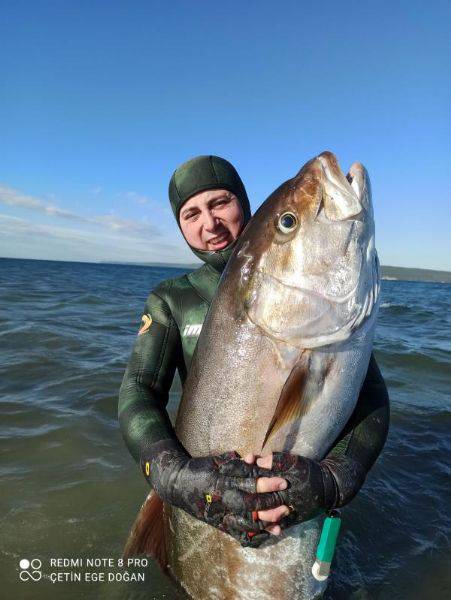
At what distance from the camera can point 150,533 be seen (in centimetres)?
261

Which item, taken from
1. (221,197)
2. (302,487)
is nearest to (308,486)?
(302,487)

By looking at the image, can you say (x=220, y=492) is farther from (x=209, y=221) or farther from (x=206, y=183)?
(x=206, y=183)

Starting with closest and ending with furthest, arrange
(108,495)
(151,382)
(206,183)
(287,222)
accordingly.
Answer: (287,222) → (151,382) → (206,183) → (108,495)

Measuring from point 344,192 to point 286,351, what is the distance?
2.71 feet

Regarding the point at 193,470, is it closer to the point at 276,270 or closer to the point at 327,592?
the point at 276,270

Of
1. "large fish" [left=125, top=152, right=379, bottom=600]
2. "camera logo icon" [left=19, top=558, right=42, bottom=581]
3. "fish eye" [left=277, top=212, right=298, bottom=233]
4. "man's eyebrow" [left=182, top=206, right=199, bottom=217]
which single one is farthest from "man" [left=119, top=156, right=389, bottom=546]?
"camera logo icon" [left=19, top=558, right=42, bottom=581]

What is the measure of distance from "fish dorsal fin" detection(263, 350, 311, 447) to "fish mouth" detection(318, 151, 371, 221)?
0.70 metres

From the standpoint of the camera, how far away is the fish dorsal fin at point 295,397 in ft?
7.00

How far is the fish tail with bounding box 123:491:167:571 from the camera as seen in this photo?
2578 millimetres

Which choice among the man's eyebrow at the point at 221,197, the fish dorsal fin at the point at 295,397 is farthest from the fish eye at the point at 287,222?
the man's eyebrow at the point at 221,197

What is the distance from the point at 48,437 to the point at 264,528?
12.4ft

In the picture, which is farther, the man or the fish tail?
the fish tail

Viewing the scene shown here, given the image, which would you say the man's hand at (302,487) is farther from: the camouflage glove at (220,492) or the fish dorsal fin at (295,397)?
the fish dorsal fin at (295,397)

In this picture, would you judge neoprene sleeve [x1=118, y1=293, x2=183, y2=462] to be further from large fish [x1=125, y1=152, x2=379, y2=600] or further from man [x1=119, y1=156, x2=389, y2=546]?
large fish [x1=125, y1=152, x2=379, y2=600]
